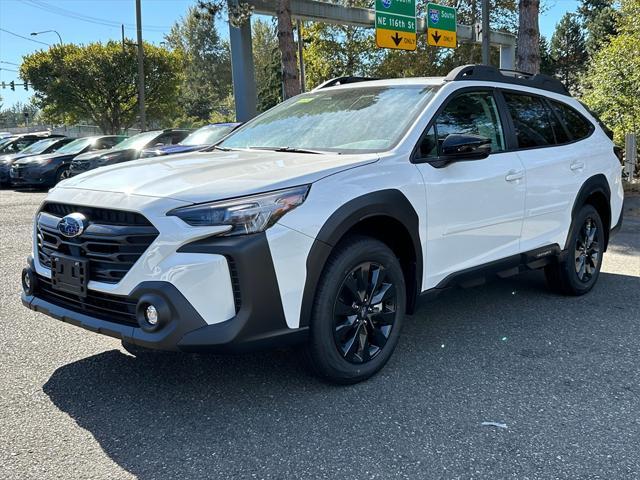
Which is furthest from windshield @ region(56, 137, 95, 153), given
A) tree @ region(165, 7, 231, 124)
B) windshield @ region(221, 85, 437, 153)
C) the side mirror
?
tree @ region(165, 7, 231, 124)

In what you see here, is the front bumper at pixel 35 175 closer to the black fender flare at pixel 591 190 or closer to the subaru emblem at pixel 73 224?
the subaru emblem at pixel 73 224

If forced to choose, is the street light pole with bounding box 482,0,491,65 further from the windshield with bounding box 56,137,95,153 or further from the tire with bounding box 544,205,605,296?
the tire with bounding box 544,205,605,296

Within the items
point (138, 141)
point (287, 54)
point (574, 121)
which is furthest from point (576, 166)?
point (138, 141)

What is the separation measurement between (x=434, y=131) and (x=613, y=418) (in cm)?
191

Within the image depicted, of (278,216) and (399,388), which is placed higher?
(278,216)

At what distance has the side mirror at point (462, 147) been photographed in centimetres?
359

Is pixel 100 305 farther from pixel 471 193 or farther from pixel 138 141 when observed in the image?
pixel 138 141

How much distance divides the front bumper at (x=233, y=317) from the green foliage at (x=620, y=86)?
40.6 ft

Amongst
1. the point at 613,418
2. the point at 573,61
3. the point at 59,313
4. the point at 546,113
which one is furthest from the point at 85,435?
the point at 573,61

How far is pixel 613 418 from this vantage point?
3004 millimetres

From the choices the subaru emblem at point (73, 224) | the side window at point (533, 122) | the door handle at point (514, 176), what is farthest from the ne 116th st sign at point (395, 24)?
the subaru emblem at point (73, 224)

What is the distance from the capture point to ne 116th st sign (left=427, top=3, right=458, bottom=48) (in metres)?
19.3

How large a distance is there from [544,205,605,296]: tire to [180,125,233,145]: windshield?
7945 mm

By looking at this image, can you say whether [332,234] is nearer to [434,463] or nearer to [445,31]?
[434,463]
